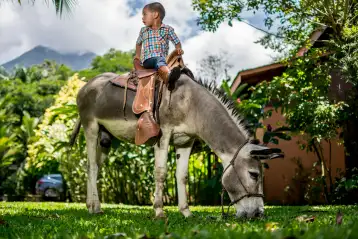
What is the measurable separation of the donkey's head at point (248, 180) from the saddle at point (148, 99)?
3.53 feet

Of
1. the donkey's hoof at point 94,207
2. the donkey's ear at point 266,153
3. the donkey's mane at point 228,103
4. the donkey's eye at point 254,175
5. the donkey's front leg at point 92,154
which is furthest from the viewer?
the donkey's front leg at point 92,154

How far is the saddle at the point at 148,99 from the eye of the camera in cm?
580

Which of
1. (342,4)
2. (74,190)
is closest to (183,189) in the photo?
(342,4)

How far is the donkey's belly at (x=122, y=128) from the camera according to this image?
6.46 meters

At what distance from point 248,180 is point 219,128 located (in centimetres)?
77

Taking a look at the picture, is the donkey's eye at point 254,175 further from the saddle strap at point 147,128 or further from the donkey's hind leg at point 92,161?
the donkey's hind leg at point 92,161

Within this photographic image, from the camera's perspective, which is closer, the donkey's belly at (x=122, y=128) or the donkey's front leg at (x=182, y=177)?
the donkey's front leg at (x=182, y=177)

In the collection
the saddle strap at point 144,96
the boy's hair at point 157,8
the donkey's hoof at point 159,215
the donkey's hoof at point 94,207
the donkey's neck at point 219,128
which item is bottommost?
the donkey's hoof at point 159,215

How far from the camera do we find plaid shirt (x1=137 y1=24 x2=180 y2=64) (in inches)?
241

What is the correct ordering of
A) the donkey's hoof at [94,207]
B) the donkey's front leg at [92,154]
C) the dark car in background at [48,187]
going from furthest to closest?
the dark car in background at [48,187] → the donkey's front leg at [92,154] → the donkey's hoof at [94,207]

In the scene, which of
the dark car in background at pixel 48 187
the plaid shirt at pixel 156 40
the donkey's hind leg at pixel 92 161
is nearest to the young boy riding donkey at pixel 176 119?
the plaid shirt at pixel 156 40

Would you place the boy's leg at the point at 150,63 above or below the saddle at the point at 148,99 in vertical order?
above

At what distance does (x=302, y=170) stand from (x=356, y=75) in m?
4.81

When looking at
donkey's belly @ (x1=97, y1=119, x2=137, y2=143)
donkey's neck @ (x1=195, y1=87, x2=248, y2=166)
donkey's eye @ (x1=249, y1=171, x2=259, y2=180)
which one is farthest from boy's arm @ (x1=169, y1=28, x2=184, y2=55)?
donkey's eye @ (x1=249, y1=171, x2=259, y2=180)
